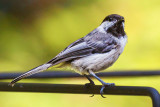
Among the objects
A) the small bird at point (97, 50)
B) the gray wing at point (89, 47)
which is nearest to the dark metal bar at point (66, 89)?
the small bird at point (97, 50)

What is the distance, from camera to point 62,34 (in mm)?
3076

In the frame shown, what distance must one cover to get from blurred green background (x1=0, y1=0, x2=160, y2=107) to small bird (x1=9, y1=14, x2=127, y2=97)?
1.97 feet

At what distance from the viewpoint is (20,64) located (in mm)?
2994

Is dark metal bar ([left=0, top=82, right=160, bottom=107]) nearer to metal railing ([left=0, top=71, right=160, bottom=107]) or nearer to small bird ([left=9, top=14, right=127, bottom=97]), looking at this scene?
metal railing ([left=0, top=71, right=160, bottom=107])

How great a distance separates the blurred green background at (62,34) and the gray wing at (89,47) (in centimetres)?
60

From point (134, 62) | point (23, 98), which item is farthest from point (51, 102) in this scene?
point (134, 62)

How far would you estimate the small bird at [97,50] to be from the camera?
6.60 feet

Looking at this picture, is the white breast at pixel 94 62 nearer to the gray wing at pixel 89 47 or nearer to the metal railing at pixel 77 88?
the gray wing at pixel 89 47

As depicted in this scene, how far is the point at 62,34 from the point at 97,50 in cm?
97

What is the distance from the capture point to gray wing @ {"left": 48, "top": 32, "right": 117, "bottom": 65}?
6.68 feet

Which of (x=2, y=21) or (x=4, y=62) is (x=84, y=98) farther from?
(x=2, y=21)

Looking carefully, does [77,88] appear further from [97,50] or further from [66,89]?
[97,50]

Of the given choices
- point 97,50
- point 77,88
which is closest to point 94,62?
point 97,50

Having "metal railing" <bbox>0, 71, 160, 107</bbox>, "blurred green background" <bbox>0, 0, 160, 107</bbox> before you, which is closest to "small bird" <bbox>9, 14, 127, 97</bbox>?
"metal railing" <bbox>0, 71, 160, 107</bbox>
